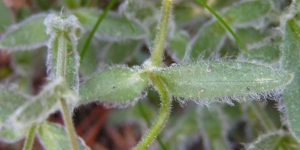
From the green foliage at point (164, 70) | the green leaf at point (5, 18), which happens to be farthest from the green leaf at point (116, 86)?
the green leaf at point (5, 18)

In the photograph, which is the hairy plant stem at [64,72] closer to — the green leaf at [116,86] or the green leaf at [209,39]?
the green leaf at [116,86]

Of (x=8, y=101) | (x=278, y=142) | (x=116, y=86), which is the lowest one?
(x=278, y=142)

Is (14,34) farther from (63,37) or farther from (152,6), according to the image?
(152,6)

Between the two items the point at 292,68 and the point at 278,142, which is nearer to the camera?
the point at 292,68

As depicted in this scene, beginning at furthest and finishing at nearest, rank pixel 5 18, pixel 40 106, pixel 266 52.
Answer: pixel 5 18 → pixel 266 52 → pixel 40 106

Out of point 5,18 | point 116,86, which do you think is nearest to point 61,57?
point 116,86

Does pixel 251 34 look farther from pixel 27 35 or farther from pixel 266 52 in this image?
pixel 27 35
